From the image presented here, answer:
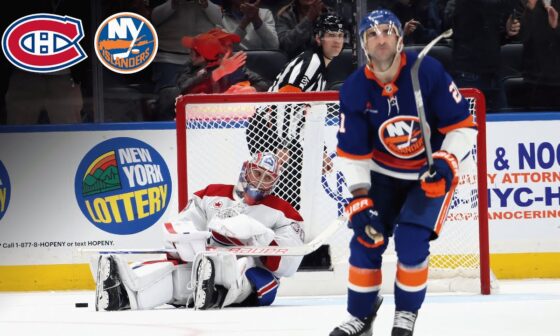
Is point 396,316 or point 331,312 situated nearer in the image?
point 396,316

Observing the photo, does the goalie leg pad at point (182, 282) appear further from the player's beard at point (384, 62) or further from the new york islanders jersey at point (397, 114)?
the player's beard at point (384, 62)

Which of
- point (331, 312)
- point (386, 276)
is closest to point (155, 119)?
point (386, 276)

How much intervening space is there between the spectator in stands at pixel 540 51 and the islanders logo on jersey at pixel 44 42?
2537 millimetres

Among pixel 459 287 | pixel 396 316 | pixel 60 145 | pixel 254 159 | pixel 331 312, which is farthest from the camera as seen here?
pixel 60 145

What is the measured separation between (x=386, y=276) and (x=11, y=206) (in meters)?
2.17

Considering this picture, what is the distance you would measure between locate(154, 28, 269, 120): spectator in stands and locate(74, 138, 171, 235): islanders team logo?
26 cm

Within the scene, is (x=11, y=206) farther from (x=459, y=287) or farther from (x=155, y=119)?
(x=459, y=287)

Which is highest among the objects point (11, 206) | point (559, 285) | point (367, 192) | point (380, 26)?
point (380, 26)

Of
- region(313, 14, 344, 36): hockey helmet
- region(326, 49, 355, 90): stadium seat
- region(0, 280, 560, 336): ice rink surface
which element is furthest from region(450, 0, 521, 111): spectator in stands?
region(0, 280, 560, 336): ice rink surface

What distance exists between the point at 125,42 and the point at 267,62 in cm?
85

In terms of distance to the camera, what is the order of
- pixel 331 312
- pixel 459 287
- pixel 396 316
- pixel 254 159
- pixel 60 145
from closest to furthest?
pixel 396 316
pixel 331 312
pixel 254 159
pixel 459 287
pixel 60 145

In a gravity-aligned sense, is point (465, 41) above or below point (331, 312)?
above

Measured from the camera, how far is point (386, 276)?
21.3ft

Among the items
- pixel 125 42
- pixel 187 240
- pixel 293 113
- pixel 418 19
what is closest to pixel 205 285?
pixel 187 240
